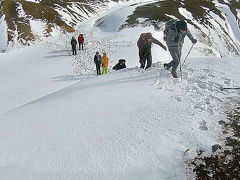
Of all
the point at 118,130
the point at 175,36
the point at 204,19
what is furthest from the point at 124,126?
the point at 204,19

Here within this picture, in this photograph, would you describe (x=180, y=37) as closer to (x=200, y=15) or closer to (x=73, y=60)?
(x=73, y=60)

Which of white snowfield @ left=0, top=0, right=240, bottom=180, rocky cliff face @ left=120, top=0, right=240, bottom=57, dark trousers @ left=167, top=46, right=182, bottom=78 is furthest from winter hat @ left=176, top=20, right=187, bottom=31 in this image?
rocky cliff face @ left=120, top=0, right=240, bottom=57

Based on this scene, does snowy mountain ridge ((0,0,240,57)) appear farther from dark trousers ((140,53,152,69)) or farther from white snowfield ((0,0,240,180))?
white snowfield ((0,0,240,180))

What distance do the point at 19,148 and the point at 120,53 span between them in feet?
93.3

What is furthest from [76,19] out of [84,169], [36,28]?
[84,169]

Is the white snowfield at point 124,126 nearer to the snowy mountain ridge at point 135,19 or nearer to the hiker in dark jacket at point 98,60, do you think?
the hiker in dark jacket at point 98,60

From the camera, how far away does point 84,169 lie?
25.1ft

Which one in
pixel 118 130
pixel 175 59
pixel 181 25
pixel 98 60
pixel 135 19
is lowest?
pixel 98 60

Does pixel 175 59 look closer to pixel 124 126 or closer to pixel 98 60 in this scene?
pixel 124 126

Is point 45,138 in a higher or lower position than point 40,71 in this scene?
higher

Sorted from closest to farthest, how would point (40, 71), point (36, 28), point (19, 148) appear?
1. point (19, 148)
2. point (40, 71)
3. point (36, 28)

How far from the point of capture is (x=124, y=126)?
923 centimetres

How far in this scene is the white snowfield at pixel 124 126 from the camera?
7.65 m

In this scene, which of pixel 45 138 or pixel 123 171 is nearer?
pixel 123 171
